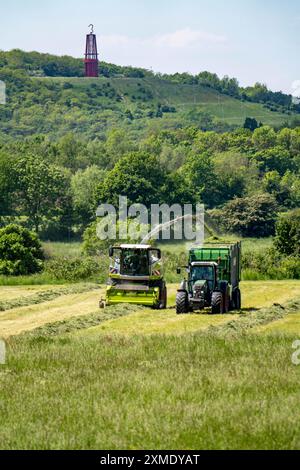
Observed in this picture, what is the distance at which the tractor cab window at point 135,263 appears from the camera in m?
37.0

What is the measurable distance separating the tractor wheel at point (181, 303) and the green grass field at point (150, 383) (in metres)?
0.82

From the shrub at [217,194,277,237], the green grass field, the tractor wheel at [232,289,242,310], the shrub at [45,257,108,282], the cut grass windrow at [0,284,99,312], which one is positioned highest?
the green grass field

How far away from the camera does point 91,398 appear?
18969mm

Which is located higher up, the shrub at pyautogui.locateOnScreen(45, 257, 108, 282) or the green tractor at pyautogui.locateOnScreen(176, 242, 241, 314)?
the green tractor at pyautogui.locateOnScreen(176, 242, 241, 314)

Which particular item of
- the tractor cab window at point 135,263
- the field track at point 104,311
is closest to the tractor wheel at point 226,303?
the field track at point 104,311

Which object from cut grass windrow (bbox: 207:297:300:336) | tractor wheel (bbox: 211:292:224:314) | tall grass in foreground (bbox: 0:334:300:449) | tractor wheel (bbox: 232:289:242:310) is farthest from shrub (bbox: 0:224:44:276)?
tall grass in foreground (bbox: 0:334:300:449)

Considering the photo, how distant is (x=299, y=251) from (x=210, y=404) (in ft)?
156

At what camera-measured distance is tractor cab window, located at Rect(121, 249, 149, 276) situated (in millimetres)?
36969

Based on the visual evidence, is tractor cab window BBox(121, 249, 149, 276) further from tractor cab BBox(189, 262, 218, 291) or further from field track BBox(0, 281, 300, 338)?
tractor cab BBox(189, 262, 218, 291)

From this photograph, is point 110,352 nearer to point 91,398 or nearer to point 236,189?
point 91,398

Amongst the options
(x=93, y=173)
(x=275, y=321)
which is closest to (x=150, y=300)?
(x=275, y=321)

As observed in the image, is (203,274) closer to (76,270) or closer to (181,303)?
(181,303)

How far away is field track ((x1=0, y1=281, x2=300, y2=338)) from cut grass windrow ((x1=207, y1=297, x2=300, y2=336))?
517 mm

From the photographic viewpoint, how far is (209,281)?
35125 millimetres
